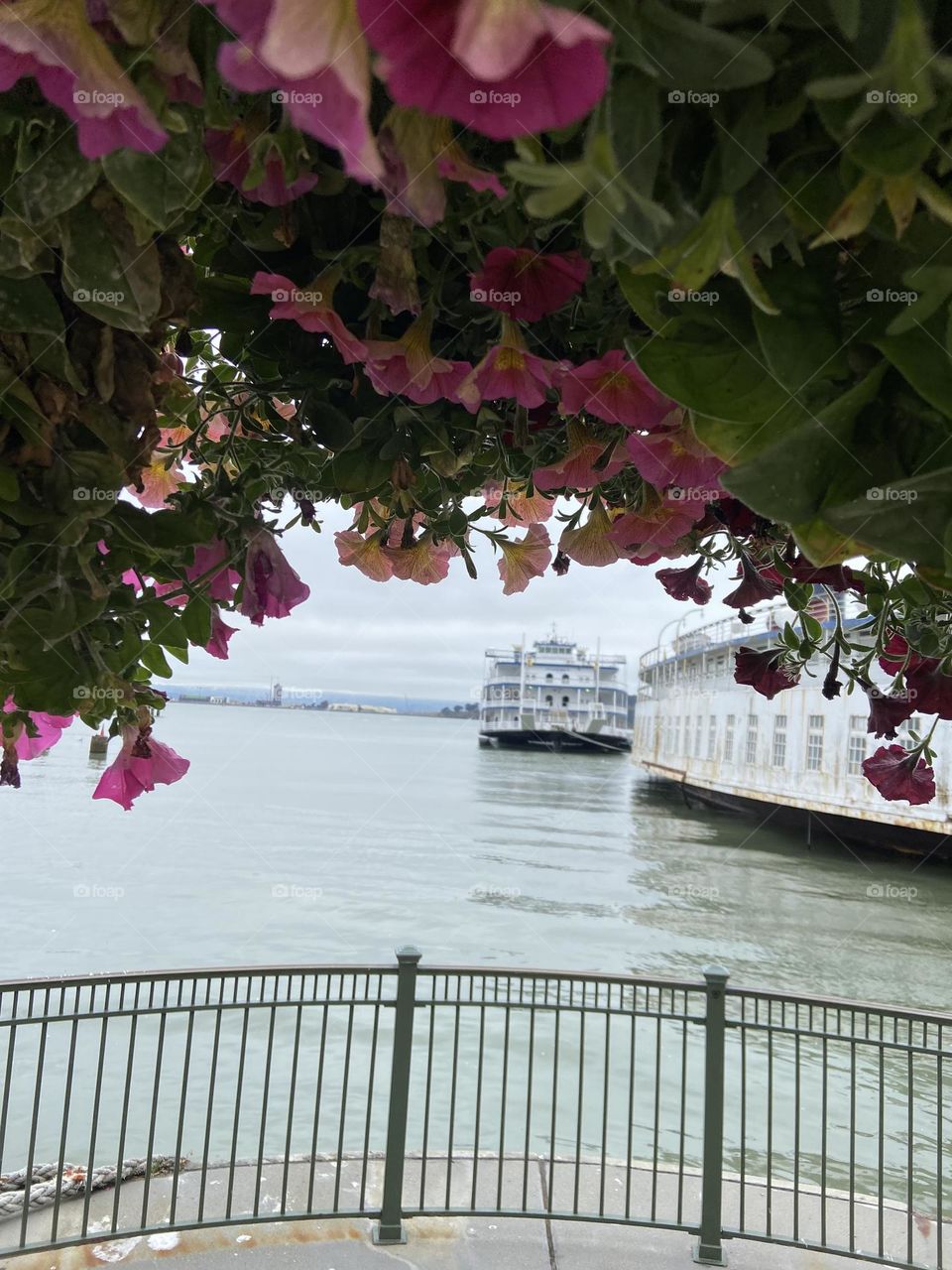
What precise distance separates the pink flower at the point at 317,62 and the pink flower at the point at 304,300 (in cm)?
23

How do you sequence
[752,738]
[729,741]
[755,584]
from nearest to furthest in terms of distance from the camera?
[755,584]
[752,738]
[729,741]

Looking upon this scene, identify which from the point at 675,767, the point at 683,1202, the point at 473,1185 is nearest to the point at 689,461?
the point at 473,1185

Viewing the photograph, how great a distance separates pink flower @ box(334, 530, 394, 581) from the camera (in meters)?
1.12

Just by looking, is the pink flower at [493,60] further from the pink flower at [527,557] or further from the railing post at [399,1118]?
the railing post at [399,1118]

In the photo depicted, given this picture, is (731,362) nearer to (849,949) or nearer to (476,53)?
(476,53)

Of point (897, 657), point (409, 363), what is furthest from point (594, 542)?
point (897, 657)

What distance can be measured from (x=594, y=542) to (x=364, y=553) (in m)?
0.29

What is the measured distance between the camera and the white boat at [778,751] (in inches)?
863

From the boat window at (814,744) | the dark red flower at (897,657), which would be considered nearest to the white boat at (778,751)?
the boat window at (814,744)

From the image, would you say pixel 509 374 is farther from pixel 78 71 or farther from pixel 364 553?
pixel 364 553

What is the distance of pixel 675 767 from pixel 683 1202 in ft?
108

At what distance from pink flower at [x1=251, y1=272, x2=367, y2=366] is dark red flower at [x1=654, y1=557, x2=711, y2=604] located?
3.06ft

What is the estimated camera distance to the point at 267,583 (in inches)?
34.9

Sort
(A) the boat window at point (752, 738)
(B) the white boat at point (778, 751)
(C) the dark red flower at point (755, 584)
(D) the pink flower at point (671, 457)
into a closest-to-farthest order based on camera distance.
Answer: (D) the pink flower at point (671, 457) → (C) the dark red flower at point (755, 584) → (B) the white boat at point (778, 751) → (A) the boat window at point (752, 738)
